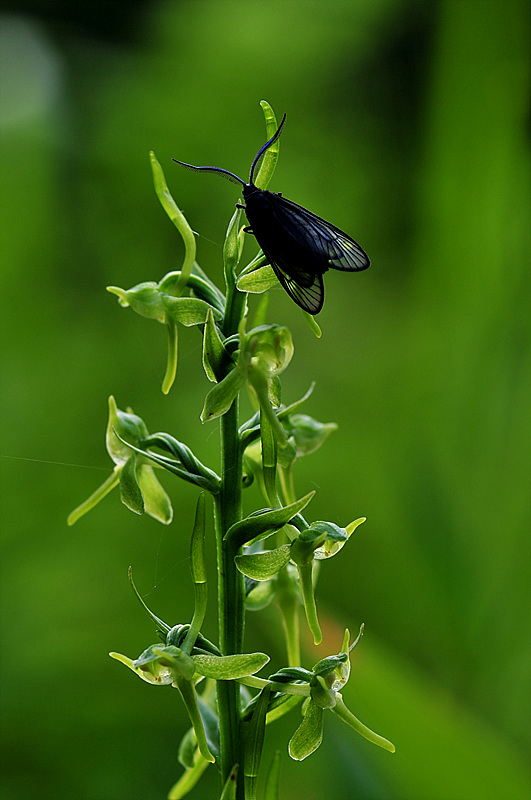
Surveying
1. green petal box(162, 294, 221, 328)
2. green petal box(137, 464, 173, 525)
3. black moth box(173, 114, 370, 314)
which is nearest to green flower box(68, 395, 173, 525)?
green petal box(137, 464, 173, 525)

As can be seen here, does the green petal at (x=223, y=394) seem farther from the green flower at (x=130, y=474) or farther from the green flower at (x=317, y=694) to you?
the green flower at (x=317, y=694)

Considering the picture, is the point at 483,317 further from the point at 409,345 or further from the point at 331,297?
the point at 331,297

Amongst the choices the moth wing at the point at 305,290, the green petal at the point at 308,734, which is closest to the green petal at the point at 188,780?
the green petal at the point at 308,734

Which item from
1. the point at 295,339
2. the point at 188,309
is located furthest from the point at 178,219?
the point at 295,339

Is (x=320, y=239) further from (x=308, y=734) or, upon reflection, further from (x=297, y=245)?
(x=308, y=734)

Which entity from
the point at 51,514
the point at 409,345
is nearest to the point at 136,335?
the point at 51,514
